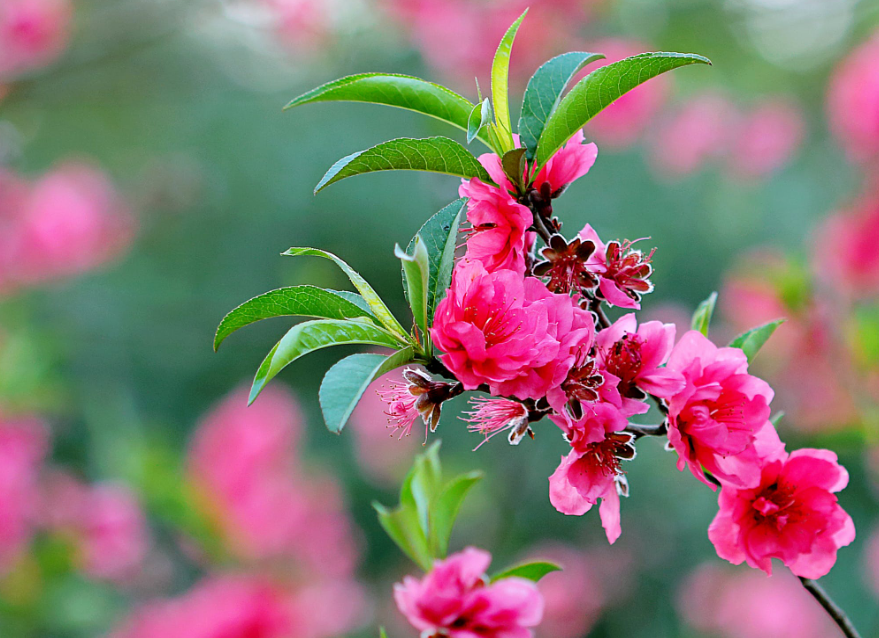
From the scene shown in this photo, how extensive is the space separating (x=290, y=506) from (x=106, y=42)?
3.91ft

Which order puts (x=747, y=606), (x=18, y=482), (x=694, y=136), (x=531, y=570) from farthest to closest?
(x=694, y=136)
(x=747, y=606)
(x=18, y=482)
(x=531, y=570)

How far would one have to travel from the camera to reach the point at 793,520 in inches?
18.0

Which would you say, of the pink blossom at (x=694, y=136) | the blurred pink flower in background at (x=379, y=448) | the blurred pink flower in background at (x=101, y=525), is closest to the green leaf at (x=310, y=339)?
the blurred pink flower in background at (x=101, y=525)

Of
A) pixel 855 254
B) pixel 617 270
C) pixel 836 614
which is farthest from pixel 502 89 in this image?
pixel 855 254

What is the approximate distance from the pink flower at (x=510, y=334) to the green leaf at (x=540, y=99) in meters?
0.10

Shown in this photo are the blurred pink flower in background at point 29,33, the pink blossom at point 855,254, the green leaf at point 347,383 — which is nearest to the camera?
the green leaf at point 347,383

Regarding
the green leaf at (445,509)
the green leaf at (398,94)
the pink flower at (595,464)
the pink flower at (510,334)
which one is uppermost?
the green leaf at (398,94)

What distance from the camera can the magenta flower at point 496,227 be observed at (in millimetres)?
426

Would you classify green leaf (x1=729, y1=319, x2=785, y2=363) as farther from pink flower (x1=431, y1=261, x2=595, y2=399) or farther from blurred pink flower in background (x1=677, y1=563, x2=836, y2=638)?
blurred pink flower in background (x1=677, y1=563, x2=836, y2=638)

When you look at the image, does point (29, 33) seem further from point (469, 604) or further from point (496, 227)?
point (469, 604)

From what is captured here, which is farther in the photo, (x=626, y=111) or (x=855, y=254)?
(x=626, y=111)

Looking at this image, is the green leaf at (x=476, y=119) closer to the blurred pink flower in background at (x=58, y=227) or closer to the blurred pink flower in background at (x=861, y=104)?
the blurred pink flower in background at (x=861, y=104)

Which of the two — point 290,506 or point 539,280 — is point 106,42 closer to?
point 290,506

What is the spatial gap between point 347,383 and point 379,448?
6.30 feet
